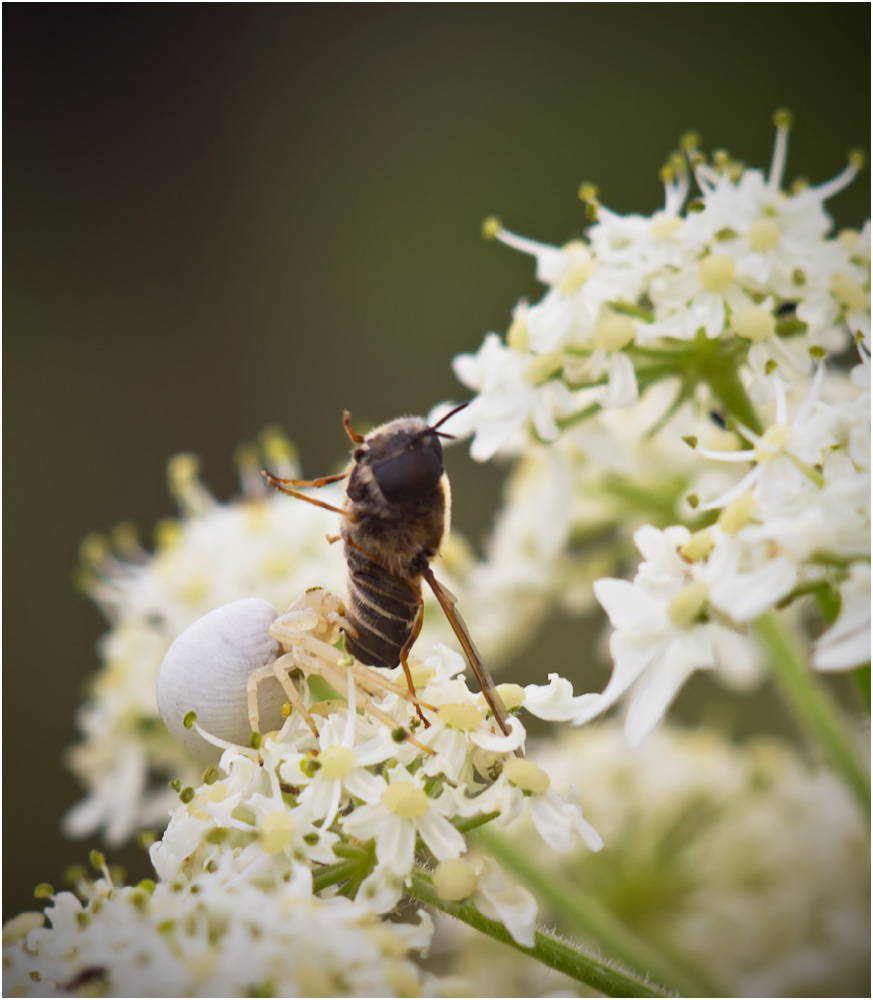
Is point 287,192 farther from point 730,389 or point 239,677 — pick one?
point 239,677

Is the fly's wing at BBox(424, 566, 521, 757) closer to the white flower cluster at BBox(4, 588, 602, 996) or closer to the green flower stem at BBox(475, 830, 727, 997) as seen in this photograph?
the white flower cluster at BBox(4, 588, 602, 996)

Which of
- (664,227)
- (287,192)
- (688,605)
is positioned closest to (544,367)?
(664,227)

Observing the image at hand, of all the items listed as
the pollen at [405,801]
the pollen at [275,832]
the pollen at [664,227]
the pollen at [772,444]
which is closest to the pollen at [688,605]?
the pollen at [772,444]

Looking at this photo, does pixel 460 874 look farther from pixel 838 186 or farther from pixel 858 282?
pixel 838 186

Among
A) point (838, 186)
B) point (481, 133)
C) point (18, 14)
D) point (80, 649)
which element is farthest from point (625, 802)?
point (18, 14)

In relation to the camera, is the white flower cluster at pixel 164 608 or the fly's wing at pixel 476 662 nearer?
the fly's wing at pixel 476 662

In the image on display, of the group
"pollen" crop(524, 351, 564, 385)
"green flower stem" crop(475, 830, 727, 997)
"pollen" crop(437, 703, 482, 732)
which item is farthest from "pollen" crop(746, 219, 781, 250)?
"green flower stem" crop(475, 830, 727, 997)

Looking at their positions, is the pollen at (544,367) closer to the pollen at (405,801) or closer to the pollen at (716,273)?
the pollen at (716,273)
